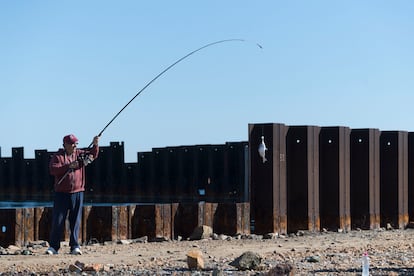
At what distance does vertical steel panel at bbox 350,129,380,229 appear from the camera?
1697 cm

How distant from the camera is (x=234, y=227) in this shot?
14.6 meters

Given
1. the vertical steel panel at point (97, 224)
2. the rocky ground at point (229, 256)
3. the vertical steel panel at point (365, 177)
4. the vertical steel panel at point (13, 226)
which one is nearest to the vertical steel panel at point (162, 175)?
the vertical steel panel at point (365, 177)

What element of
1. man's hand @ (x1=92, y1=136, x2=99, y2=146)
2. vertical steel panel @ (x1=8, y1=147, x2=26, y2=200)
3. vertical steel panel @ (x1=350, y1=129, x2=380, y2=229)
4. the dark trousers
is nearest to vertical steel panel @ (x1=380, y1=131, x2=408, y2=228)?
vertical steel panel @ (x1=350, y1=129, x2=380, y2=229)

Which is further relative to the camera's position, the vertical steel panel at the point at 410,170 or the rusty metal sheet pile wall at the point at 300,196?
the vertical steel panel at the point at 410,170

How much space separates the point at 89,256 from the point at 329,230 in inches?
240

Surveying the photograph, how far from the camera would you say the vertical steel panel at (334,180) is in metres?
16.0

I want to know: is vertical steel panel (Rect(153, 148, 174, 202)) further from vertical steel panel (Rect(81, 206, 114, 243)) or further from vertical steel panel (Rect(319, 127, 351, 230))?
vertical steel panel (Rect(81, 206, 114, 243))

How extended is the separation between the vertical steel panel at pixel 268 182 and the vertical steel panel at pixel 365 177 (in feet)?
7.76

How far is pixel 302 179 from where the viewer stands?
1561 cm

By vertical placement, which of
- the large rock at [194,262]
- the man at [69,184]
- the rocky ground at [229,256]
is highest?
the man at [69,184]

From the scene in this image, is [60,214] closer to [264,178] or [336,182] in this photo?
[264,178]

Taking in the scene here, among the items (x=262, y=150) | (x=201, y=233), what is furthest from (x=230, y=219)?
(x=262, y=150)

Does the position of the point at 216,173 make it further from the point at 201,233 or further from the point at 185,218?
the point at 201,233

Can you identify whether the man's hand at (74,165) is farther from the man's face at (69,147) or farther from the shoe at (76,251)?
the shoe at (76,251)
